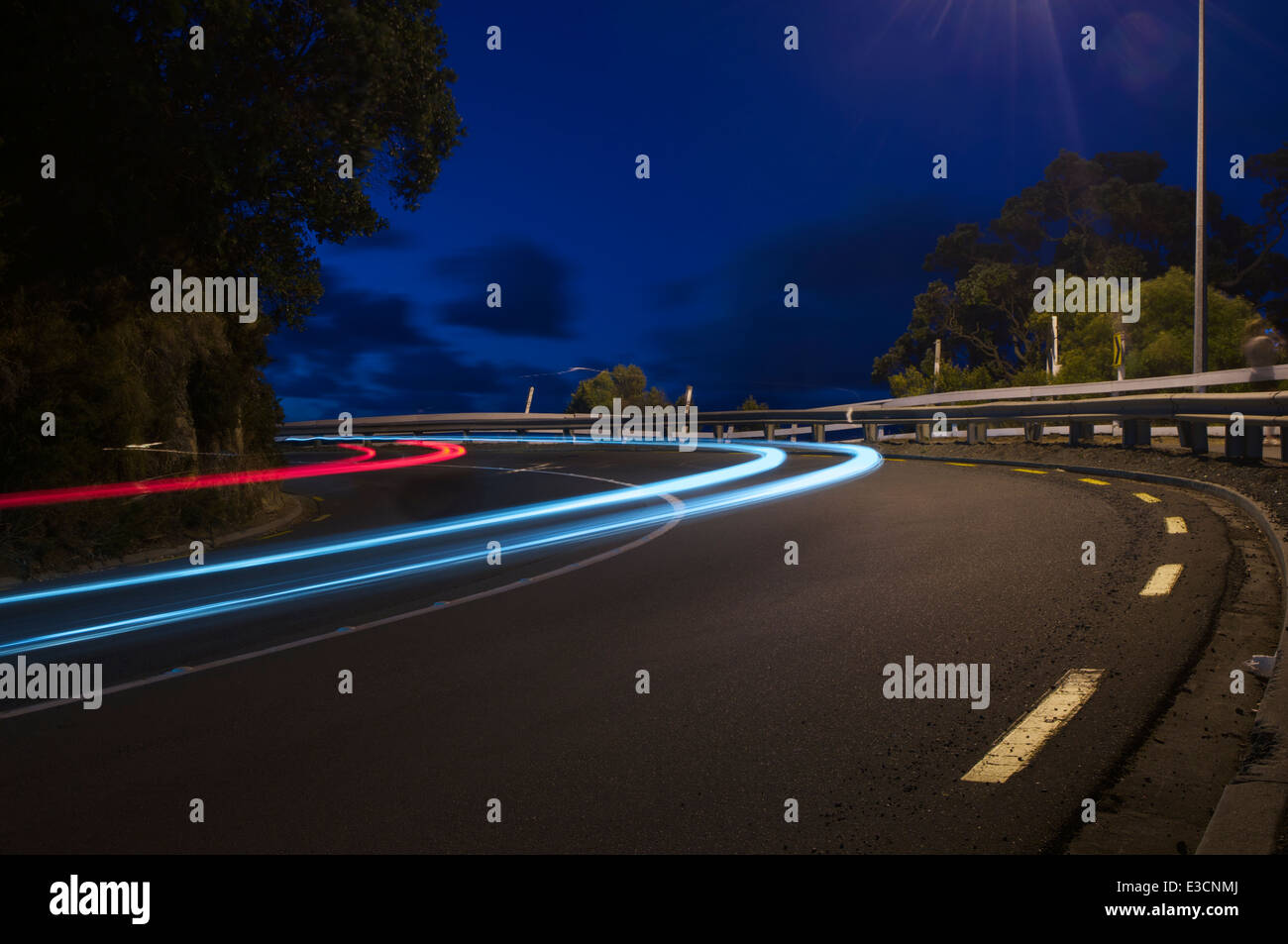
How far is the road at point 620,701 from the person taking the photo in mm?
4086

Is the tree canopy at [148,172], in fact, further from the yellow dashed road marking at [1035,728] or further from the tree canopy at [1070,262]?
the tree canopy at [1070,262]

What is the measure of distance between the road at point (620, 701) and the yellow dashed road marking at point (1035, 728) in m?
0.07

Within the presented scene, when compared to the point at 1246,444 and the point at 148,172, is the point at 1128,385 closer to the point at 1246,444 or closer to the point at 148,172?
the point at 1246,444

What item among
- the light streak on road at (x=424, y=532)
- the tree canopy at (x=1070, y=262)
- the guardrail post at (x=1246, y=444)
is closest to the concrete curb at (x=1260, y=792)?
the light streak on road at (x=424, y=532)

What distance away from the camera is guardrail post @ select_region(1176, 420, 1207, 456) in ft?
60.0

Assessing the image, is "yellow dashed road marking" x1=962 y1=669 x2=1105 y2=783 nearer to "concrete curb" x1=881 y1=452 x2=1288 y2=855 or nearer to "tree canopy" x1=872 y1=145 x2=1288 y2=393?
"concrete curb" x1=881 y1=452 x2=1288 y2=855

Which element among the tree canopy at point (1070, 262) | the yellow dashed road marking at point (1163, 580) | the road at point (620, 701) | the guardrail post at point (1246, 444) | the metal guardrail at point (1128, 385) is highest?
the tree canopy at point (1070, 262)

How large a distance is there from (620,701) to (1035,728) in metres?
2.17

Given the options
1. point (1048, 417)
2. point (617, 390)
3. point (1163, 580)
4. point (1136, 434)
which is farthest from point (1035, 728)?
point (617, 390)

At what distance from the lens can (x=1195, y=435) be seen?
1867cm

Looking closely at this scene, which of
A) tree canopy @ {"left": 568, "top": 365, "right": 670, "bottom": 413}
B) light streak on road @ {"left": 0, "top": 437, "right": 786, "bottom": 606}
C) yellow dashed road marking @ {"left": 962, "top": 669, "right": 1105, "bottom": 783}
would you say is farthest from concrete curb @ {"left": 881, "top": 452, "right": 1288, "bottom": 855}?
tree canopy @ {"left": 568, "top": 365, "right": 670, "bottom": 413}

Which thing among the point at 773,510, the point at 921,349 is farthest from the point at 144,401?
the point at 921,349
